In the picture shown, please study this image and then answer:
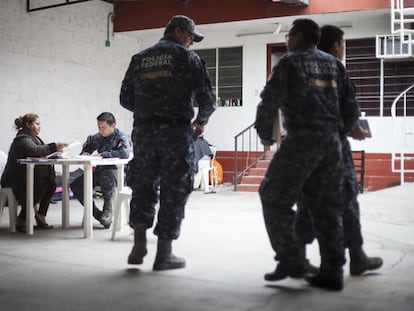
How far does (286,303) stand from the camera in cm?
289

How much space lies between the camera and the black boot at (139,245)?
3.74 m

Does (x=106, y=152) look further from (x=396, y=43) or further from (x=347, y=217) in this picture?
(x=396, y=43)

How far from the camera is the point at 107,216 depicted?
571cm

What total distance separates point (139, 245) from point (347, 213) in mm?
1325

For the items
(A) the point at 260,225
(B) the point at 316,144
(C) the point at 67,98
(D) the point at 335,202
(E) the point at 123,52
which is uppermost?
(E) the point at 123,52

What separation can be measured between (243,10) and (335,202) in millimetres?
8200

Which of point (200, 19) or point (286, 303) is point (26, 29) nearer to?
point (200, 19)

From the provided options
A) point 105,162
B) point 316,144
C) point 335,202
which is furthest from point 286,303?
point 105,162

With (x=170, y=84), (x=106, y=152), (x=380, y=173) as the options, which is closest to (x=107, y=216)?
(x=106, y=152)

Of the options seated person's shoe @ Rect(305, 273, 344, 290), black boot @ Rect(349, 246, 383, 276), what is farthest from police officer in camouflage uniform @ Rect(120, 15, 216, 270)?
black boot @ Rect(349, 246, 383, 276)

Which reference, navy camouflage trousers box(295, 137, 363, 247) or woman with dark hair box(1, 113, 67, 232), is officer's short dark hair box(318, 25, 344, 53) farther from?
woman with dark hair box(1, 113, 67, 232)

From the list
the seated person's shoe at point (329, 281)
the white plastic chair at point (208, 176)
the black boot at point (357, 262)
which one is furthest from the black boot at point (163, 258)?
the white plastic chair at point (208, 176)

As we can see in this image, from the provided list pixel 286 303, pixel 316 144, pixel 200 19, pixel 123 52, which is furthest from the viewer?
pixel 123 52

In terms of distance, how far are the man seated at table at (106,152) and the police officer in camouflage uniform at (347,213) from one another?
254 centimetres
